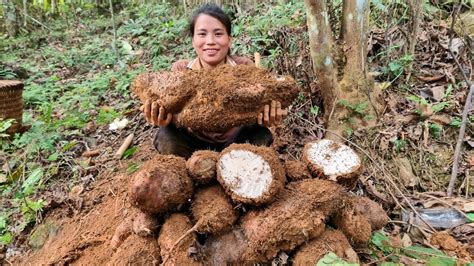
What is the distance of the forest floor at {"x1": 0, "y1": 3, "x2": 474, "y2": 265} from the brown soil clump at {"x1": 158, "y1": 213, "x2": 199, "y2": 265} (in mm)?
102

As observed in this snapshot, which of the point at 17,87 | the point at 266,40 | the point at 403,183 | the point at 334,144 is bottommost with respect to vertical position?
the point at 403,183

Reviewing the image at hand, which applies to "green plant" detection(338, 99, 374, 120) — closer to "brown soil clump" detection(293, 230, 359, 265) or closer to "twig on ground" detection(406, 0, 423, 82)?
"twig on ground" detection(406, 0, 423, 82)

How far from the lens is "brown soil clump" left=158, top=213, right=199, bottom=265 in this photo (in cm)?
179

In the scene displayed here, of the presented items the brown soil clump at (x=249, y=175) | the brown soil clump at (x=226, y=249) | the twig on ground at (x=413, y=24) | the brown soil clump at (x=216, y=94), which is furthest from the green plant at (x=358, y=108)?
the brown soil clump at (x=226, y=249)

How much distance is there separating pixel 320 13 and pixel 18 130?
361 centimetres

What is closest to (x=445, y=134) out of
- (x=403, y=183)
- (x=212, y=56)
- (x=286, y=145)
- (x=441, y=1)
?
(x=403, y=183)

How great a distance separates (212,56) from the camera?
2.72 m

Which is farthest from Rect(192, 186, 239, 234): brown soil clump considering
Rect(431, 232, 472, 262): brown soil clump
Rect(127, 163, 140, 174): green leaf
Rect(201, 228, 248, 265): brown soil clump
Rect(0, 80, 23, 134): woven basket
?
Rect(0, 80, 23, 134): woven basket

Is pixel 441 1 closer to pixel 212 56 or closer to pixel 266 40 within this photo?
pixel 266 40

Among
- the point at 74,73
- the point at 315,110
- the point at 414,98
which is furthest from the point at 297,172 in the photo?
the point at 74,73

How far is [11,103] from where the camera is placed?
15.0ft

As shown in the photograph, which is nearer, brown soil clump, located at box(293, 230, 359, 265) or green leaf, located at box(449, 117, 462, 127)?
brown soil clump, located at box(293, 230, 359, 265)

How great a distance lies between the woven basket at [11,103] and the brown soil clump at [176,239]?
335cm

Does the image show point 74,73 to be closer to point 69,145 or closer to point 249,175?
point 69,145
